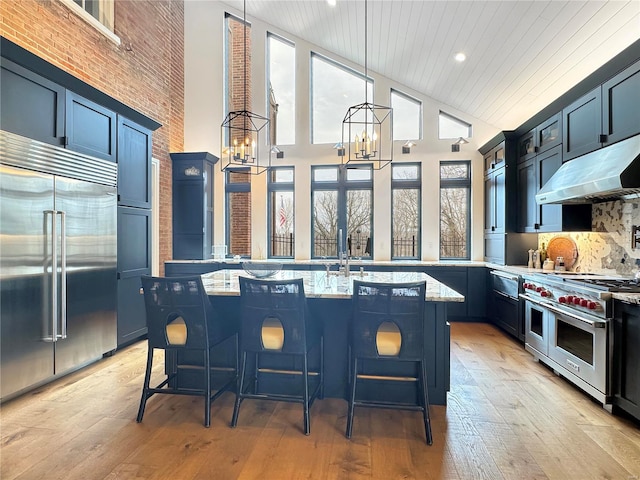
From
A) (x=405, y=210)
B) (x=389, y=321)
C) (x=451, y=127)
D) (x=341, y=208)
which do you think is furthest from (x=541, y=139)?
(x=389, y=321)

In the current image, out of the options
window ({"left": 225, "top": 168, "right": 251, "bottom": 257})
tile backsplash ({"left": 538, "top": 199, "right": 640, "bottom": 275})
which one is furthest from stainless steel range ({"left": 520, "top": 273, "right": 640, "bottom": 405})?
window ({"left": 225, "top": 168, "right": 251, "bottom": 257})

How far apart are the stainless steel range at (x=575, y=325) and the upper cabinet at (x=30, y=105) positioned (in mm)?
4573

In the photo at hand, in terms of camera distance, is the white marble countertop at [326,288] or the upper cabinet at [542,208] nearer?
the white marble countertop at [326,288]

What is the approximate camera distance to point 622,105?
2793 mm

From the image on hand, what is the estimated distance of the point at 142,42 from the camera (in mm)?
4961

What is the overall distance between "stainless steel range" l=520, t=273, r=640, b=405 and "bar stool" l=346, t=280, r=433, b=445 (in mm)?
1473

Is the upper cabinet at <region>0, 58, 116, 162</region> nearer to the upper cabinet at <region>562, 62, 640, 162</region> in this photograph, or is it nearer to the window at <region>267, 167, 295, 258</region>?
the window at <region>267, 167, 295, 258</region>

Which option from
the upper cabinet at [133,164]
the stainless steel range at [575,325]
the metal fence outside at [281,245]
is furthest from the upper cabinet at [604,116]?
the upper cabinet at [133,164]

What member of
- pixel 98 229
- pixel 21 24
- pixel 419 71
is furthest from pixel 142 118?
pixel 419 71

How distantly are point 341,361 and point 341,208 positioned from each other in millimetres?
3885

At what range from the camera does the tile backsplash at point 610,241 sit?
10.6 feet

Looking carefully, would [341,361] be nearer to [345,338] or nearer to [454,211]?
[345,338]

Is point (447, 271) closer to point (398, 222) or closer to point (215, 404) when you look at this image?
point (398, 222)

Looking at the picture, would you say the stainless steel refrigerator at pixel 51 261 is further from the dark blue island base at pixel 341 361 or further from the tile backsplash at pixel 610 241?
the tile backsplash at pixel 610 241
